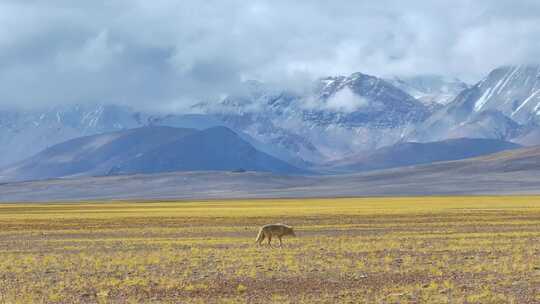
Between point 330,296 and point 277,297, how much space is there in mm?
1360

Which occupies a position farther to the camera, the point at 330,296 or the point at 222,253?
the point at 222,253

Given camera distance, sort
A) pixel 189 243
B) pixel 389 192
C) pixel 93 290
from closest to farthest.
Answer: pixel 93 290 < pixel 189 243 < pixel 389 192

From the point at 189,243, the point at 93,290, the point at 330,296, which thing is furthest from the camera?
the point at 189,243

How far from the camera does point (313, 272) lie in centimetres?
2861

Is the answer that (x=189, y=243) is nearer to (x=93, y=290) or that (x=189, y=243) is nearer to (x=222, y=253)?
(x=222, y=253)

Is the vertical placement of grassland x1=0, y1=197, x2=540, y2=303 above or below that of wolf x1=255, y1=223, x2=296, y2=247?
below

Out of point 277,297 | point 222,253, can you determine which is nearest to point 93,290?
point 277,297

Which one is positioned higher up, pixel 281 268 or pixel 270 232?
pixel 270 232

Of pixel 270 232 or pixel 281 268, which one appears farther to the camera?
pixel 270 232

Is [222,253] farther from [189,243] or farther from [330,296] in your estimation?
[330,296]

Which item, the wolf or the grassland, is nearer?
the grassland

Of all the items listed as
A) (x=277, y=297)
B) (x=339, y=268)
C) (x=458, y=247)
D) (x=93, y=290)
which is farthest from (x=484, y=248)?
(x=93, y=290)

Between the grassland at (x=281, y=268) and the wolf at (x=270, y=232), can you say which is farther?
the wolf at (x=270, y=232)

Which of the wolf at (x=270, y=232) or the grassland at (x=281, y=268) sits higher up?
the wolf at (x=270, y=232)
